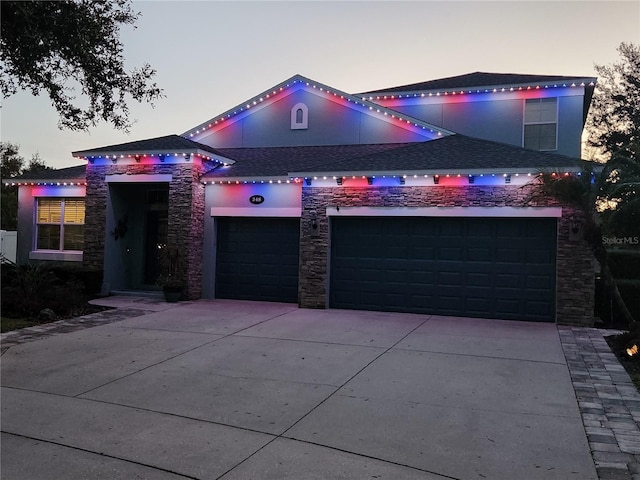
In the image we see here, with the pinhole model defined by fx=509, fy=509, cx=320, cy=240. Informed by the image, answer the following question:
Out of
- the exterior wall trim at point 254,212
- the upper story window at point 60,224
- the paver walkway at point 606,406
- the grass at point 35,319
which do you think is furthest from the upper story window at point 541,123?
the upper story window at point 60,224

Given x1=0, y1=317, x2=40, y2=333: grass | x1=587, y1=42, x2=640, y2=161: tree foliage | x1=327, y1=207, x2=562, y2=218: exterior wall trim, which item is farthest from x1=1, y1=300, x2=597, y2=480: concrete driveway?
x1=587, y1=42, x2=640, y2=161: tree foliage

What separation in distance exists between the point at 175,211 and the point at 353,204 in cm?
500

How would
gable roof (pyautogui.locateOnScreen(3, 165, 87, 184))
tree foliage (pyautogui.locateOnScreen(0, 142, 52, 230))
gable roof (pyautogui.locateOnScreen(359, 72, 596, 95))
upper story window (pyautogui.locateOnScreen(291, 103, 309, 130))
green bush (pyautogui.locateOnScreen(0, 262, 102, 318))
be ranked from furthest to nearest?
tree foliage (pyautogui.locateOnScreen(0, 142, 52, 230))
upper story window (pyautogui.locateOnScreen(291, 103, 309, 130))
gable roof (pyautogui.locateOnScreen(3, 165, 87, 184))
gable roof (pyautogui.locateOnScreen(359, 72, 596, 95))
green bush (pyautogui.locateOnScreen(0, 262, 102, 318))

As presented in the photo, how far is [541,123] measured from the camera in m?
15.8

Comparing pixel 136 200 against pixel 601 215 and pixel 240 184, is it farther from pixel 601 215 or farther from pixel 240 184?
pixel 601 215

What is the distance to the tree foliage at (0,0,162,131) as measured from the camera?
668cm

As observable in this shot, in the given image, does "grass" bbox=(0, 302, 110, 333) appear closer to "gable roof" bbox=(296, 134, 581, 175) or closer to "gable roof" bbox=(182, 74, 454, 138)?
"gable roof" bbox=(296, 134, 581, 175)

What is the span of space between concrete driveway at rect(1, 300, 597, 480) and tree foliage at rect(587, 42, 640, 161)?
21.5 meters

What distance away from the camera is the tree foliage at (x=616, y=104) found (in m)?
26.6

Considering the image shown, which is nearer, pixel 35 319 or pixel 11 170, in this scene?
pixel 35 319

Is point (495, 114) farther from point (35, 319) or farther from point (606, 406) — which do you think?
point (35, 319)

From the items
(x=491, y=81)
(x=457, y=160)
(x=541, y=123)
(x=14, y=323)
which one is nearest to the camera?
(x=14, y=323)

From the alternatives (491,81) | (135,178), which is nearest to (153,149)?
(135,178)

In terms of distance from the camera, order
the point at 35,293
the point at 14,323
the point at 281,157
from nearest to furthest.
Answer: the point at 14,323
the point at 35,293
the point at 281,157
